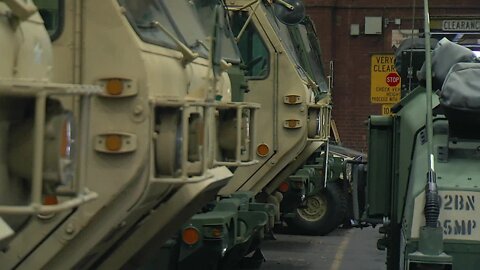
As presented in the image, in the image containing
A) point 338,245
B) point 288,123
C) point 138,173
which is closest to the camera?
point 138,173

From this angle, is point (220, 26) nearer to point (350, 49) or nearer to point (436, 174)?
point (436, 174)

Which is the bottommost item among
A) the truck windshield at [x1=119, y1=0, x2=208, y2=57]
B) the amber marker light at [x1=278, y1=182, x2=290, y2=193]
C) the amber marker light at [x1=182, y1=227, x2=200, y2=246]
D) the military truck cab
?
the amber marker light at [x1=182, y1=227, x2=200, y2=246]

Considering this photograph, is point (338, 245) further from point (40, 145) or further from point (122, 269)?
point (40, 145)

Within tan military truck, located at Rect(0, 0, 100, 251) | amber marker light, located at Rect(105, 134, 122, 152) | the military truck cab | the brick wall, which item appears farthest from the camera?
the brick wall

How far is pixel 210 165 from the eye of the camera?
16.1 feet

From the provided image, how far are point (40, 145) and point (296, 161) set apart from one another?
8433 millimetres

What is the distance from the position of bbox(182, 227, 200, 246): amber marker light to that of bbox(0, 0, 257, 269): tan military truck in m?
2.06

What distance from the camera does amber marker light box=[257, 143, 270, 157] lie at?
1036 centimetres

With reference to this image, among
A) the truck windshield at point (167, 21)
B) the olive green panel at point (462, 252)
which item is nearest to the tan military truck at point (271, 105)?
the truck windshield at point (167, 21)

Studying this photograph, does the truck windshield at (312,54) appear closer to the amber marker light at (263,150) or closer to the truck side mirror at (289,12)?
the amber marker light at (263,150)

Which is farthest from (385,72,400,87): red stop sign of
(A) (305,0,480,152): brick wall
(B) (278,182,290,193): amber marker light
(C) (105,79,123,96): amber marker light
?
(C) (105,79,123,96): amber marker light

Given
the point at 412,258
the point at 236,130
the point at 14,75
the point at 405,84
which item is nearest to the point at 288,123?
the point at 405,84

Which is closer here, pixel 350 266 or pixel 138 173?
pixel 138 173

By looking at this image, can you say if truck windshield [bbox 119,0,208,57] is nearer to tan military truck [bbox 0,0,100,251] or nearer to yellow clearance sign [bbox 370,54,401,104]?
tan military truck [bbox 0,0,100,251]
